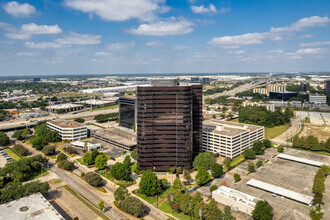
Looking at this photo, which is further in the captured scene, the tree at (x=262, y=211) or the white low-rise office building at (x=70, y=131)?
the white low-rise office building at (x=70, y=131)

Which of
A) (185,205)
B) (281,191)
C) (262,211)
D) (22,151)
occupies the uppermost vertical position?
(22,151)

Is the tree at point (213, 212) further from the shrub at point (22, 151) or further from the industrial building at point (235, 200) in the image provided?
the shrub at point (22, 151)

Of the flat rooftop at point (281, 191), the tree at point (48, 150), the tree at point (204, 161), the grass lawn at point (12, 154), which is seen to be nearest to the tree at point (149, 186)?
the tree at point (204, 161)

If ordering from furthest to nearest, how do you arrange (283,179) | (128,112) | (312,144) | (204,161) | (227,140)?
1. (128,112)
2. (312,144)
3. (227,140)
4. (204,161)
5. (283,179)

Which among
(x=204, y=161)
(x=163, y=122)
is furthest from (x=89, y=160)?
(x=204, y=161)

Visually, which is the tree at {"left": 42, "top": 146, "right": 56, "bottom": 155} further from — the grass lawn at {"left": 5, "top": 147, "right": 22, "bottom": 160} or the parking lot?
the parking lot

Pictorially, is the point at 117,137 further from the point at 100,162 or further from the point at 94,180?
the point at 94,180

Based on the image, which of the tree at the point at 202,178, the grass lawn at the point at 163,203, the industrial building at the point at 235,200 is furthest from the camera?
the tree at the point at 202,178
